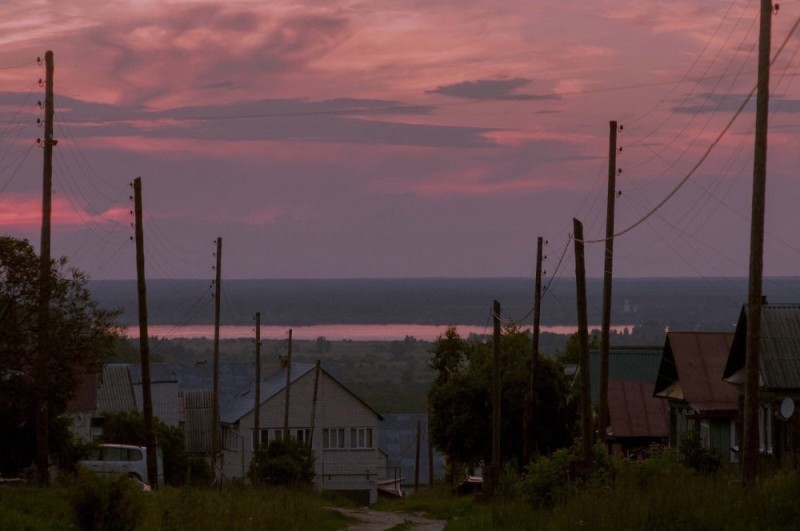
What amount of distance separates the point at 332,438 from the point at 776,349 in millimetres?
47843

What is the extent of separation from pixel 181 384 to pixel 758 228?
79102 millimetres

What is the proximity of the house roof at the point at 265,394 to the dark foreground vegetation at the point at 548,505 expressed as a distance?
45.8m

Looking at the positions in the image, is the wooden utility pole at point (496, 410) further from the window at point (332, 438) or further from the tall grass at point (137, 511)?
the window at point (332, 438)

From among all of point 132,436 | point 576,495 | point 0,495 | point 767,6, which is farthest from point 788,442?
point 132,436

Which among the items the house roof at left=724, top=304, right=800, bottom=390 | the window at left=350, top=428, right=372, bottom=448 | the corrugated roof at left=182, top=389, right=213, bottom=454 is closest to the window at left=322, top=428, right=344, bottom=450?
the window at left=350, top=428, right=372, bottom=448

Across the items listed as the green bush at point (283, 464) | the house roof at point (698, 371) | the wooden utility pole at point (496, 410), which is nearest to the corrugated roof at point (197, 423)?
the green bush at point (283, 464)

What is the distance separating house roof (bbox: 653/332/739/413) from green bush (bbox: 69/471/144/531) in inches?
1100

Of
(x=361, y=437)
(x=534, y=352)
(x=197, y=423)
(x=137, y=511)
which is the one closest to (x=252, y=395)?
(x=197, y=423)

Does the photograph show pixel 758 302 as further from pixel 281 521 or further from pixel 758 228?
pixel 281 521

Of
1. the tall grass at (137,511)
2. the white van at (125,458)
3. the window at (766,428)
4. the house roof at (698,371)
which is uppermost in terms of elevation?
the house roof at (698,371)

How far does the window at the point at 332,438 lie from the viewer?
82.4 m

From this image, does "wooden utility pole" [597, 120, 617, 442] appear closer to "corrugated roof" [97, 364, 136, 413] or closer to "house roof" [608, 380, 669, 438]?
"house roof" [608, 380, 669, 438]

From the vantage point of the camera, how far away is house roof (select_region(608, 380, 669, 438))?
5397 cm

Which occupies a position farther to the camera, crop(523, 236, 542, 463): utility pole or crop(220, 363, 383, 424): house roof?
crop(220, 363, 383, 424): house roof
